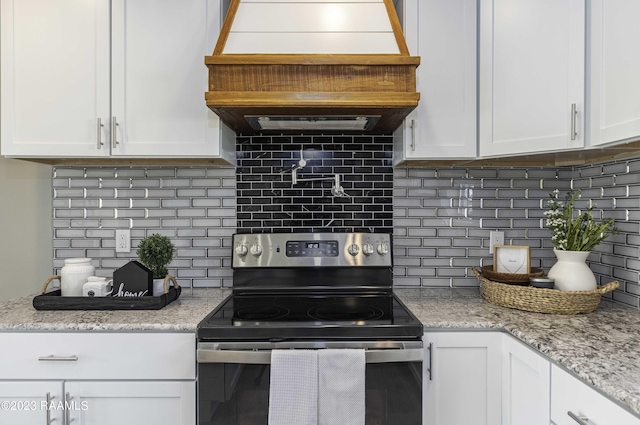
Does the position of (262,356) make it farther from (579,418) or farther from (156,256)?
(579,418)

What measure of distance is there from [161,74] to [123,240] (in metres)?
0.88

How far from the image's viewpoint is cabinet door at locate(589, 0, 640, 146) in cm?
119

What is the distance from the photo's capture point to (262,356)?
1.36 meters

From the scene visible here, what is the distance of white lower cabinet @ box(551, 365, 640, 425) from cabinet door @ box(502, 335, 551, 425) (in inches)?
1.5

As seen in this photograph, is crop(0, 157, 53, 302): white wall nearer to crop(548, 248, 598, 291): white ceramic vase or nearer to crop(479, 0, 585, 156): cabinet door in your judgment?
crop(479, 0, 585, 156): cabinet door

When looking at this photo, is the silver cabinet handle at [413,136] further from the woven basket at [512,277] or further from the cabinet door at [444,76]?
the woven basket at [512,277]

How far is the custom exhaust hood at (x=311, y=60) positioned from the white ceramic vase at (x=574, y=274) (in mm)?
872

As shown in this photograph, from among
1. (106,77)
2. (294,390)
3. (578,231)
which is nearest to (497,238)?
(578,231)

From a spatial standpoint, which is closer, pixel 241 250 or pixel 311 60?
pixel 311 60

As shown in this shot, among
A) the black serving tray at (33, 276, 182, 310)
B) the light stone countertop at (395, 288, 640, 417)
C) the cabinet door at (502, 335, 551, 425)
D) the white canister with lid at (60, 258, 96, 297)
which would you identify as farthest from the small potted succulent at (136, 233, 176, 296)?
the cabinet door at (502, 335, 551, 425)

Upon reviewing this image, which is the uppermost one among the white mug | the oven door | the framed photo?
the framed photo

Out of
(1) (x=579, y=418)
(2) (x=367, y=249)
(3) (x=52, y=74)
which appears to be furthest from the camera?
(2) (x=367, y=249)

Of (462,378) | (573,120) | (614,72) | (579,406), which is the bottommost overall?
(462,378)

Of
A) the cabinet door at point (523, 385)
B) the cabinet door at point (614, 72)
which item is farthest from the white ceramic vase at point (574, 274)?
the cabinet door at point (614, 72)
